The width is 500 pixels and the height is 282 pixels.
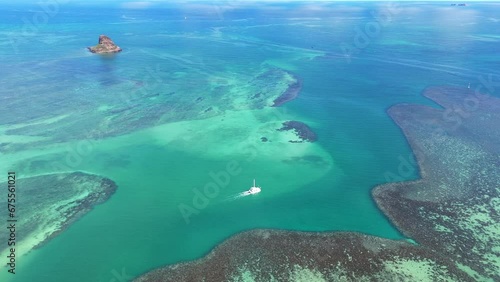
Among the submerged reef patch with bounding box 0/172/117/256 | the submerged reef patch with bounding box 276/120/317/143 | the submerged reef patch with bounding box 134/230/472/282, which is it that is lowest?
the submerged reef patch with bounding box 0/172/117/256

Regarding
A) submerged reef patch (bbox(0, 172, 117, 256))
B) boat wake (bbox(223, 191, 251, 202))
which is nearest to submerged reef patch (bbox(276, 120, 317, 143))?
boat wake (bbox(223, 191, 251, 202))

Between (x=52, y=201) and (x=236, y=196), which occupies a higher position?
(x=236, y=196)

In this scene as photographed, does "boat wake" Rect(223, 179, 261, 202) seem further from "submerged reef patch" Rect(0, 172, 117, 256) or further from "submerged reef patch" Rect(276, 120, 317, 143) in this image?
"submerged reef patch" Rect(276, 120, 317, 143)

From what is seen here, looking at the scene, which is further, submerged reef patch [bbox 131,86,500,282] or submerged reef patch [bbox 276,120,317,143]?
submerged reef patch [bbox 276,120,317,143]

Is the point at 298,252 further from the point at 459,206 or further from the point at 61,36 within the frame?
the point at 61,36

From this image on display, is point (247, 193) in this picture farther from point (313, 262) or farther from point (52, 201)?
point (52, 201)

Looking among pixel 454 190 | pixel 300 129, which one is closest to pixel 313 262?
pixel 454 190

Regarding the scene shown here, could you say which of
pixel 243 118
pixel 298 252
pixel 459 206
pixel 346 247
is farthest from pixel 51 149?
pixel 459 206
